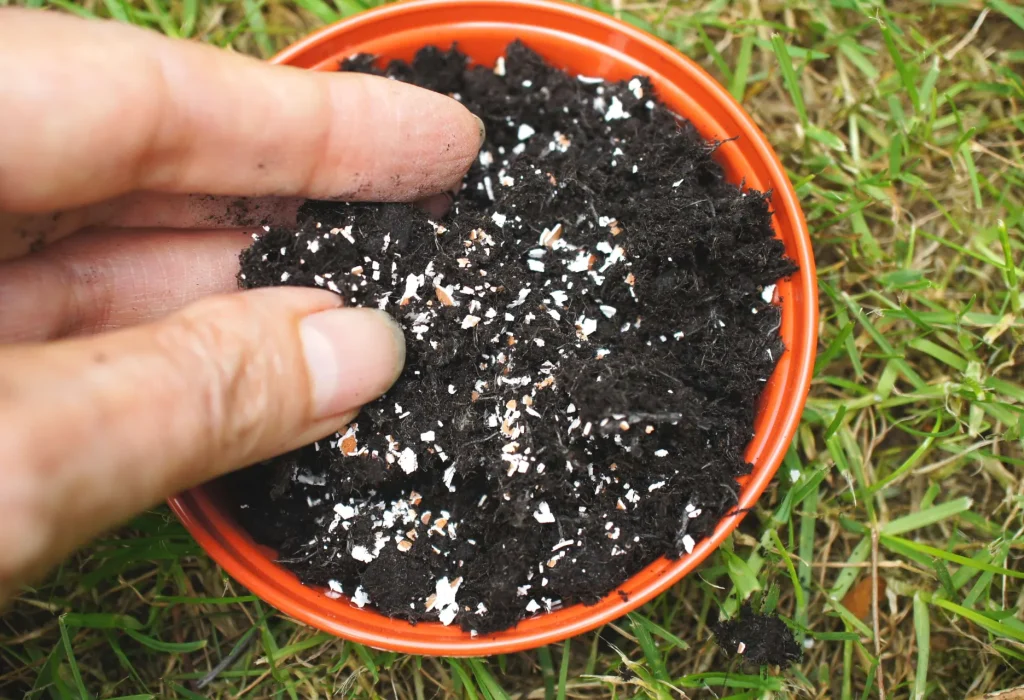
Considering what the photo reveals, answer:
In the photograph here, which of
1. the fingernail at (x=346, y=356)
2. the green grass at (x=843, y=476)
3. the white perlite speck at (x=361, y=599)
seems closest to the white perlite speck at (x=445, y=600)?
the white perlite speck at (x=361, y=599)

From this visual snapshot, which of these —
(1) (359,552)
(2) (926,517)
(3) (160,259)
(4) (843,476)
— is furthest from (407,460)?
(2) (926,517)

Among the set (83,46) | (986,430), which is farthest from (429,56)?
(986,430)

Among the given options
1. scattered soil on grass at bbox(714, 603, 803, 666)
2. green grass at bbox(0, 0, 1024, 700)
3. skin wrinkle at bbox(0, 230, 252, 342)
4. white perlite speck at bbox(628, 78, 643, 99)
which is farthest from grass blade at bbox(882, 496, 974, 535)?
skin wrinkle at bbox(0, 230, 252, 342)

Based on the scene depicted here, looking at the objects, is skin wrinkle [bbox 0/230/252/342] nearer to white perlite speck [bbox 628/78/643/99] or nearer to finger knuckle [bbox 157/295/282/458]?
finger knuckle [bbox 157/295/282/458]

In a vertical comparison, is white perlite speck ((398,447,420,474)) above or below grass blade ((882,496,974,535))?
above

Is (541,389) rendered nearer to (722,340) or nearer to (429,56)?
(722,340)

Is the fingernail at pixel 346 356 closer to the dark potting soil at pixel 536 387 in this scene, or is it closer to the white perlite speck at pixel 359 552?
the dark potting soil at pixel 536 387

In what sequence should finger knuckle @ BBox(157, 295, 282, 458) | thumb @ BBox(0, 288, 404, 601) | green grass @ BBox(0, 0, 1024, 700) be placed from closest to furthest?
1. thumb @ BBox(0, 288, 404, 601)
2. finger knuckle @ BBox(157, 295, 282, 458)
3. green grass @ BBox(0, 0, 1024, 700)
